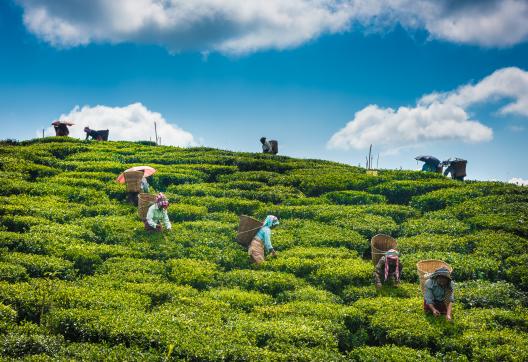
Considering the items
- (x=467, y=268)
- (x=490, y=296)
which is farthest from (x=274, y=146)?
(x=490, y=296)

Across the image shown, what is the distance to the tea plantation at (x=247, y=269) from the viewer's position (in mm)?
10570

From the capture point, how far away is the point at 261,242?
653 inches

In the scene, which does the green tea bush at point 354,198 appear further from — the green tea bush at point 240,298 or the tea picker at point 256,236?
the green tea bush at point 240,298

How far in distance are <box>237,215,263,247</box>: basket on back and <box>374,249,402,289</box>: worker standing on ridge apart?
178 inches

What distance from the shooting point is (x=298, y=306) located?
12.9 meters

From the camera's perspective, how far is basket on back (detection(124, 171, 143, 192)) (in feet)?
66.9

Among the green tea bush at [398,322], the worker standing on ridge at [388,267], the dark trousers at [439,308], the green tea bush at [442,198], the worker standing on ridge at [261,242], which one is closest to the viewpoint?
the green tea bush at [398,322]

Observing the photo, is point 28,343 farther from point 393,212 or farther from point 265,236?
point 393,212

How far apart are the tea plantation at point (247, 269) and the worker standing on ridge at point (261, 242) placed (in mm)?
347

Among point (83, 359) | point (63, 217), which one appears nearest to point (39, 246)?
point (63, 217)

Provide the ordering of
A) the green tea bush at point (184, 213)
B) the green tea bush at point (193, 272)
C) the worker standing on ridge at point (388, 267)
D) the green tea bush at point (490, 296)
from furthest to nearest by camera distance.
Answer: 1. the green tea bush at point (184, 213)
2. the green tea bush at point (193, 272)
3. the worker standing on ridge at point (388, 267)
4. the green tea bush at point (490, 296)

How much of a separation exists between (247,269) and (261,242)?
4.29 feet

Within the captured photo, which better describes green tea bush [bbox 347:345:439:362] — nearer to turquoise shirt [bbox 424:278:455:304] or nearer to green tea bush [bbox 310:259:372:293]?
turquoise shirt [bbox 424:278:455:304]

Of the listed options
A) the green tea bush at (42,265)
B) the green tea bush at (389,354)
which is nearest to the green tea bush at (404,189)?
the green tea bush at (389,354)
